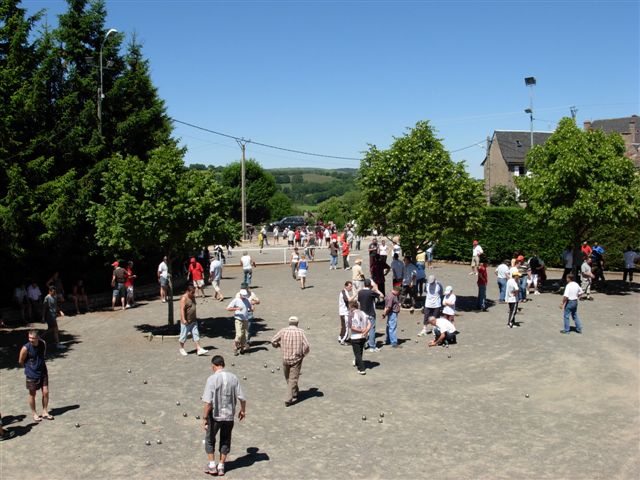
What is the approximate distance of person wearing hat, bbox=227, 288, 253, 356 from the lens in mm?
15711

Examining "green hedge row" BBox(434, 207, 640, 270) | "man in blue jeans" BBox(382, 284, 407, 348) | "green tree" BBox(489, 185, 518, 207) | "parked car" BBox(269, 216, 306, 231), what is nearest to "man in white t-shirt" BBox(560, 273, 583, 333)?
"man in blue jeans" BBox(382, 284, 407, 348)

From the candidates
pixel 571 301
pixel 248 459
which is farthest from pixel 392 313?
pixel 248 459

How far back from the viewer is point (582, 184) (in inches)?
970

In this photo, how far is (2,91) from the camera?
17.5 meters

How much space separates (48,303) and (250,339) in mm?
5247

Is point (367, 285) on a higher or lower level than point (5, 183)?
lower

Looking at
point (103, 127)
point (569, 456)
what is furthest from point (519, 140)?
point (569, 456)

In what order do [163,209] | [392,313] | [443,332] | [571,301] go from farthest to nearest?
[571,301]
[163,209]
[443,332]
[392,313]

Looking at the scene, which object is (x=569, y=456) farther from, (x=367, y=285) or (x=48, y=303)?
(x=48, y=303)

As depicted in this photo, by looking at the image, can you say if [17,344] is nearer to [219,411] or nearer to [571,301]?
[219,411]

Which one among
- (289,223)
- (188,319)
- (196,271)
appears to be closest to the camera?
(188,319)

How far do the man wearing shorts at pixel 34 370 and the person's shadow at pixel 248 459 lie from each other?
3.85m

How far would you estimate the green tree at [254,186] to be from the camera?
295 feet

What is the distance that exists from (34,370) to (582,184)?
20.6 meters
